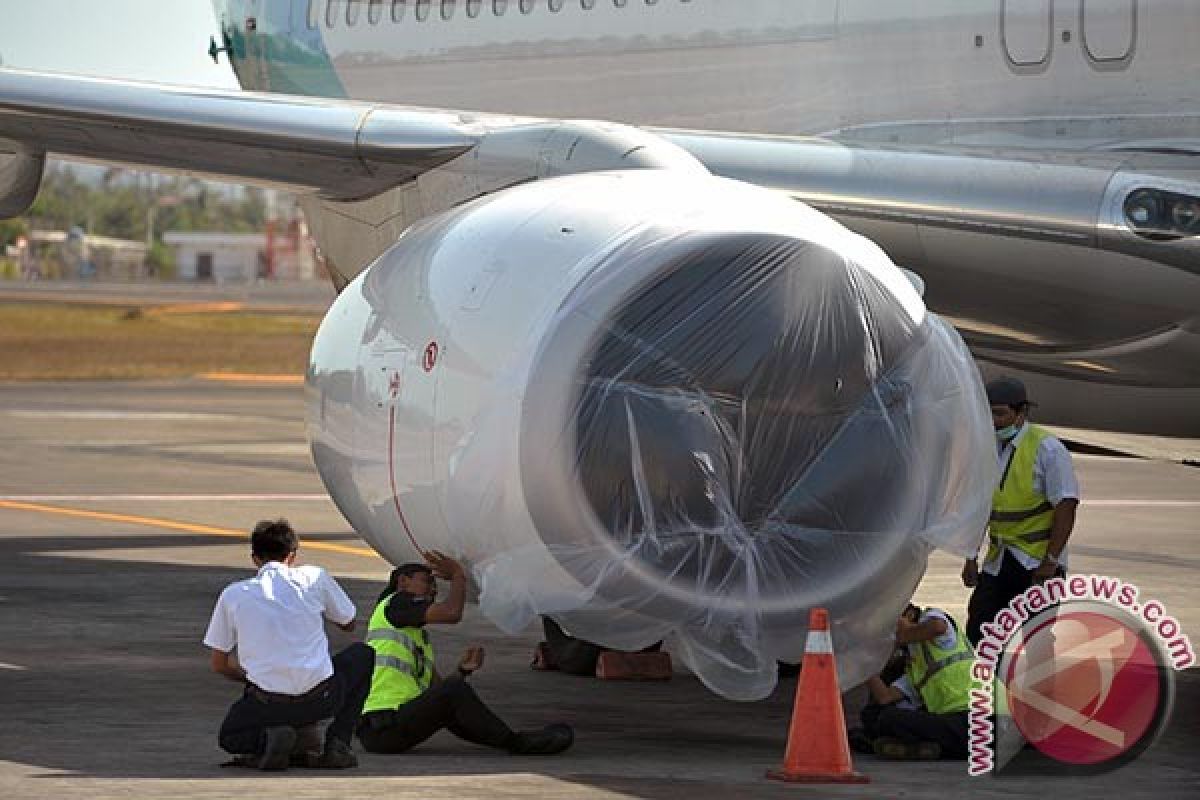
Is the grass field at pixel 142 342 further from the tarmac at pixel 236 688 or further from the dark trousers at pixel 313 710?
the dark trousers at pixel 313 710

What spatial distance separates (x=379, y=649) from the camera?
1081cm

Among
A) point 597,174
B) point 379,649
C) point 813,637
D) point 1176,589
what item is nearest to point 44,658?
point 379,649

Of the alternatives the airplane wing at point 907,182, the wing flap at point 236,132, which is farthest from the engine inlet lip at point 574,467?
the wing flap at point 236,132

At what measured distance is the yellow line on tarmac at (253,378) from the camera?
4428 cm

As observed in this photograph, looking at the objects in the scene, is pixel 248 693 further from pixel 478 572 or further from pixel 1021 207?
pixel 1021 207

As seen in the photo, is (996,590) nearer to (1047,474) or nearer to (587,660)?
(1047,474)

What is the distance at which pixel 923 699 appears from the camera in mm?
10836

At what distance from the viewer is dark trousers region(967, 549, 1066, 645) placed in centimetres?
1250

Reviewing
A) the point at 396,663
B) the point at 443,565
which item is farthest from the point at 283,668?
the point at 443,565

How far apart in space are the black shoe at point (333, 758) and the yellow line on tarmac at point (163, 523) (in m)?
8.66

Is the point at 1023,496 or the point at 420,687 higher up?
the point at 1023,496

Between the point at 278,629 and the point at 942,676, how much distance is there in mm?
2621

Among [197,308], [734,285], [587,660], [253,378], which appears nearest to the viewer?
[734,285]

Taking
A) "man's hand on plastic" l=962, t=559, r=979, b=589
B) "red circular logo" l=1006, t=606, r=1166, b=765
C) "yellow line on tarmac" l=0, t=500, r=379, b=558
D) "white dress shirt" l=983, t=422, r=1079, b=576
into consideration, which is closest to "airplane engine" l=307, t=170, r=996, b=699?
"red circular logo" l=1006, t=606, r=1166, b=765
